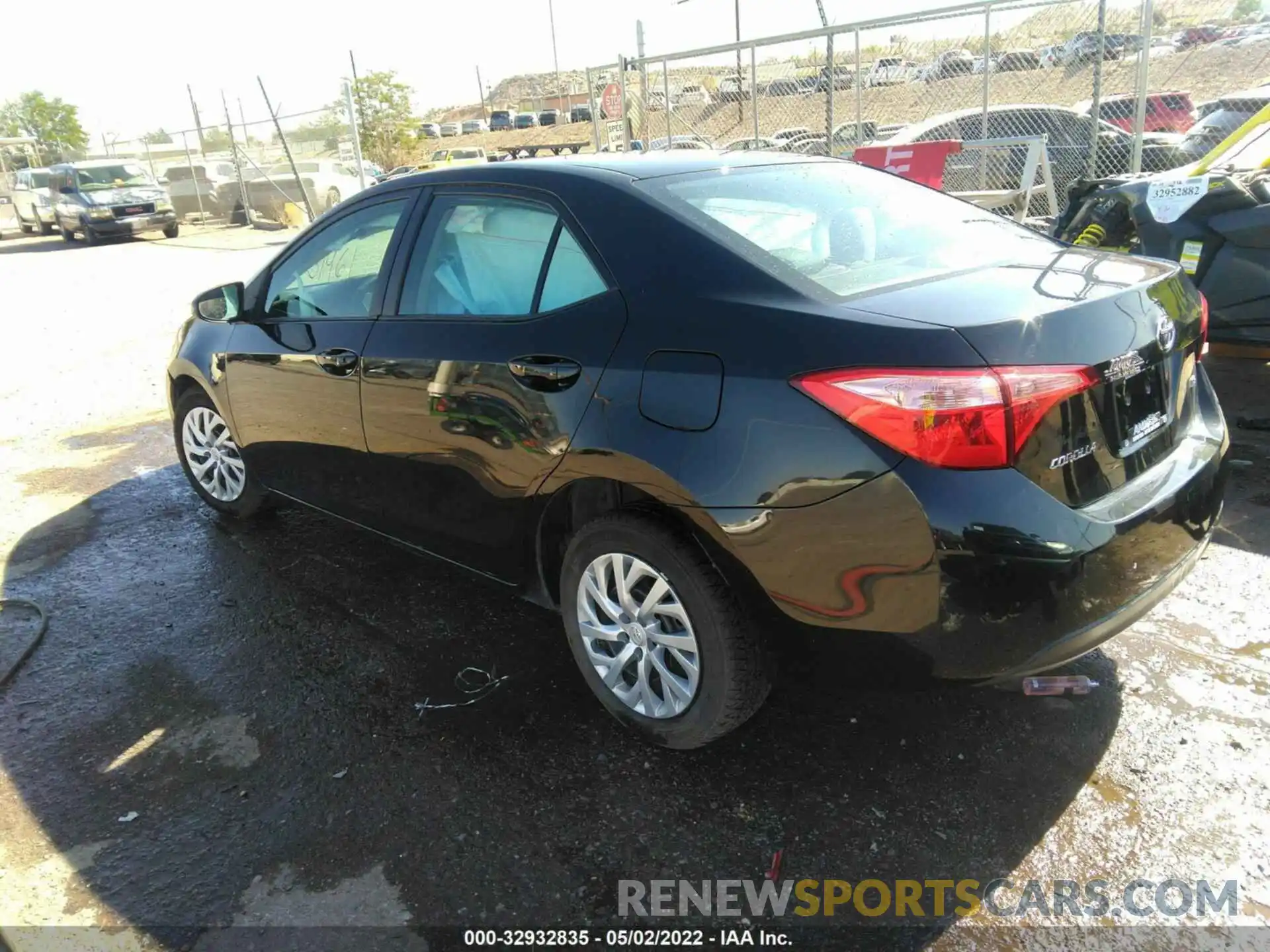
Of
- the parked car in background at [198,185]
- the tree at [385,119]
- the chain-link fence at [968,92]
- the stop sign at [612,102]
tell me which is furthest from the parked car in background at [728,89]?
the tree at [385,119]

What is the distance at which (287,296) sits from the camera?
13.3 ft

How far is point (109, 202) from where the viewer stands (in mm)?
22047

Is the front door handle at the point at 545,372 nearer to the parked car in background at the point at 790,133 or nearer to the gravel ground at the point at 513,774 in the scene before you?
the gravel ground at the point at 513,774

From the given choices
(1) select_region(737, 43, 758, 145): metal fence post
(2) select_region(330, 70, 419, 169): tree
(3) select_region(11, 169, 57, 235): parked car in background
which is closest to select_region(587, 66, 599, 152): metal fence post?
(1) select_region(737, 43, 758, 145): metal fence post

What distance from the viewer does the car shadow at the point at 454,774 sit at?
7.93ft

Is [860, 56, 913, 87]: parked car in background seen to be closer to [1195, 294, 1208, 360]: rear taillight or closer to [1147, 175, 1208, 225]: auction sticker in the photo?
[1147, 175, 1208, 225]: auction sticker

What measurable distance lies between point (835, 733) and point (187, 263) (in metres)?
17.6

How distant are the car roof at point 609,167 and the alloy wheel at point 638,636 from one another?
122cm

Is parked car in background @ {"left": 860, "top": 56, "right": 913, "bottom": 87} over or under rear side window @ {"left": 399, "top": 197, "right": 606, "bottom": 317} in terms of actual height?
over

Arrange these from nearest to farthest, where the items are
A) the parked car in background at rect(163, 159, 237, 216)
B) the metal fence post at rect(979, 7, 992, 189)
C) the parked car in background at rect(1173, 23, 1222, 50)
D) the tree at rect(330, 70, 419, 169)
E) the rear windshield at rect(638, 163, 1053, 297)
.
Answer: the rear windshield at rect(638, 163, 1053, 297), the metal fence post at rect(979, 7, 992, 189), the parked car in background at rect(1173, 23, 1222, 50), the parked car in background at rect(163, 159, 237, 216), the tree at rect(330, 70, 419, 169)

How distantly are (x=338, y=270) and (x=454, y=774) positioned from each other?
2.16 metres

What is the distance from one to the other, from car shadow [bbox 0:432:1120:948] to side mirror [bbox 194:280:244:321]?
1390mm

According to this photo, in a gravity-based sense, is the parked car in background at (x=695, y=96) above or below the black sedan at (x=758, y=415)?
above

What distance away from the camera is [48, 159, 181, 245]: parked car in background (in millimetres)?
22031
